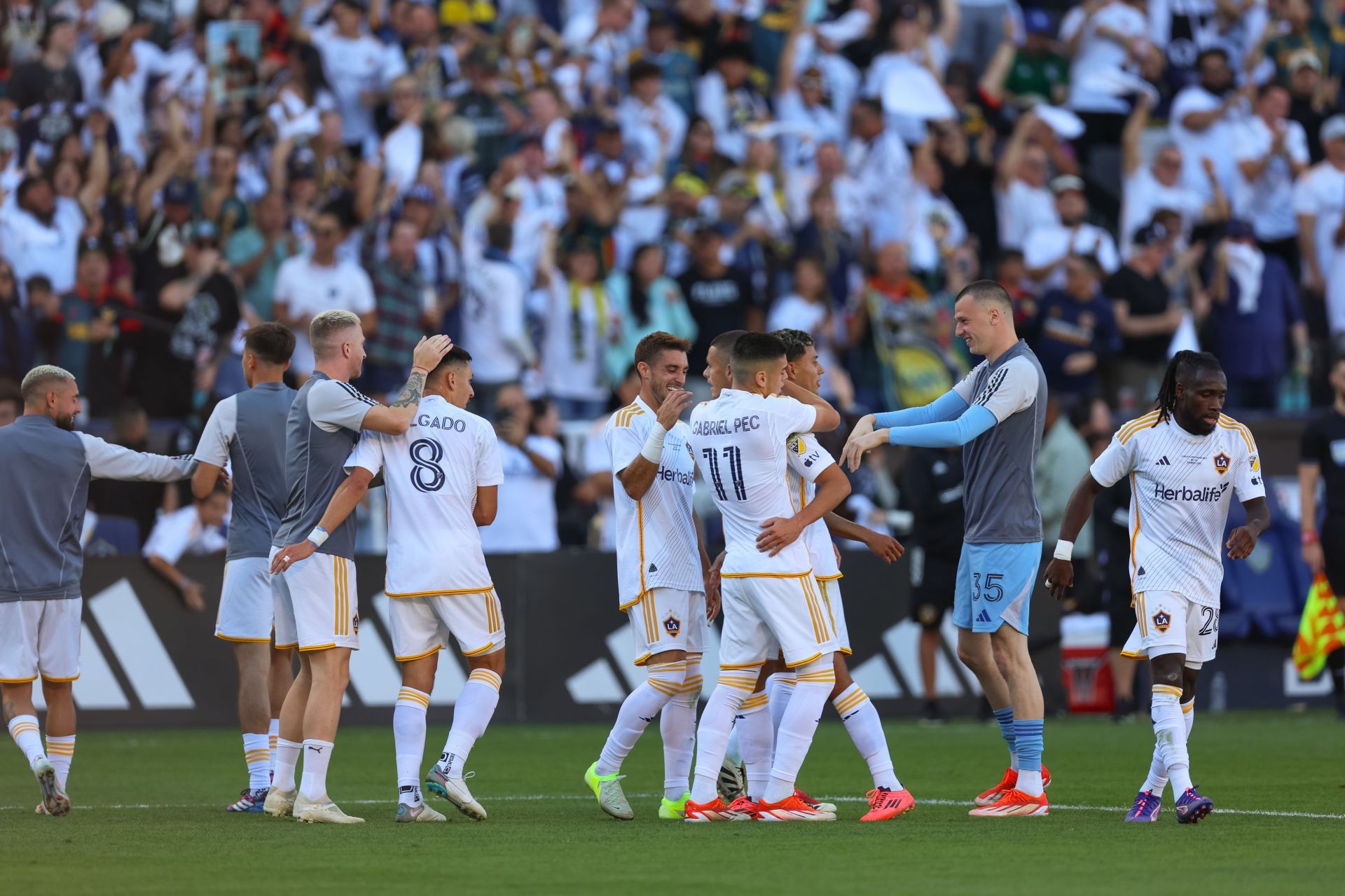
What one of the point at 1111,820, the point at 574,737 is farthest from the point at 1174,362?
the point at 574,737

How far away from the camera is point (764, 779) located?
10125mm

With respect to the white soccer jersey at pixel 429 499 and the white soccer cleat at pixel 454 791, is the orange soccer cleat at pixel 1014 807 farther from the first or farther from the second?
the white soccer jersey at pixel 429 499

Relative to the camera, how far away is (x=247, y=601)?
35.1ft

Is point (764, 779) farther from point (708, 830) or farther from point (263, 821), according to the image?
point (263, 821)

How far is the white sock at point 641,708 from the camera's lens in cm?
992

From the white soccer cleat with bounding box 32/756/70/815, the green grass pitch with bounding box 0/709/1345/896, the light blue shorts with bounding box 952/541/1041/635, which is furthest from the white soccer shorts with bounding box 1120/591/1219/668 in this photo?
the white soccer cleat with bounding box 32/756/70/815

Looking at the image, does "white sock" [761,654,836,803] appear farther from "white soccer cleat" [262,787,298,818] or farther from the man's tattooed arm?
"white soccer cleat" [262,787,298,818]

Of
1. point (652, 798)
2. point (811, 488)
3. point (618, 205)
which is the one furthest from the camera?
point (618, 205)

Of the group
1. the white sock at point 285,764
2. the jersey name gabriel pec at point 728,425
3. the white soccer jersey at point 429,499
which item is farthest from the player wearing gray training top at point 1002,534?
the white sock at point 285,764

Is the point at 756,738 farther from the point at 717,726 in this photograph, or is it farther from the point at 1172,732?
the point at 1172,732

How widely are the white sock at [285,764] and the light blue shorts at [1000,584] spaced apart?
363 centimetres

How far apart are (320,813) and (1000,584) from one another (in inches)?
146

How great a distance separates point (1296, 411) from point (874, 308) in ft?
15.0

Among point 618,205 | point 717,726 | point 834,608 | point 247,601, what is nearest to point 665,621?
point 717,726
